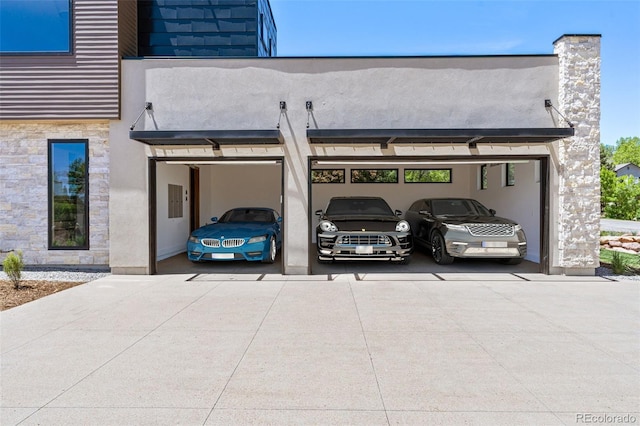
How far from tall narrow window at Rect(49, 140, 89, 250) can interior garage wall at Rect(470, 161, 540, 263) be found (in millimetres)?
10358

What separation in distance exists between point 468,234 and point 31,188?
963 cm

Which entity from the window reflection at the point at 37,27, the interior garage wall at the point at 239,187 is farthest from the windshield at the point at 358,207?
the window reflection at the point at 37,27

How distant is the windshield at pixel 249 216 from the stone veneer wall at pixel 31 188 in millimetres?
3079

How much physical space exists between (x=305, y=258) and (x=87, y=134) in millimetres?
5460

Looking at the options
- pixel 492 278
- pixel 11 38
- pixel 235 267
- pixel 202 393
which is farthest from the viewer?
pixel 235 267

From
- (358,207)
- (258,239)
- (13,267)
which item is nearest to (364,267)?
(358,207)

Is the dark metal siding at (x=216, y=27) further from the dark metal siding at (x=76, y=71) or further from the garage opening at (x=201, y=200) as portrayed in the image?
the dark metal siding at (x=76, y=71)

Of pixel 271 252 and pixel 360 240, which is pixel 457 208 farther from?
pixel 271 252

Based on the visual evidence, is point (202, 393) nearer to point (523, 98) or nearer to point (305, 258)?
point (305, 258)

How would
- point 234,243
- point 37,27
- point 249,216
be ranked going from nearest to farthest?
point 37,27, point 234,243, point 249,216

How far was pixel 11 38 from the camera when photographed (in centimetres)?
837

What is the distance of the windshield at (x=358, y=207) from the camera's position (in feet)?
31.4

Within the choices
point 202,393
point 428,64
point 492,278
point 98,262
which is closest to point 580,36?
point 428,64

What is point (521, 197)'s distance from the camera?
10.3 m
